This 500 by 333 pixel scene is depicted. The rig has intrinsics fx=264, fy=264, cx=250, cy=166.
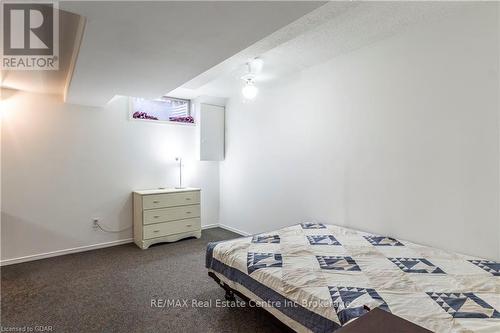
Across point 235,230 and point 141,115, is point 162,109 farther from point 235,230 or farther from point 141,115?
point 235,230

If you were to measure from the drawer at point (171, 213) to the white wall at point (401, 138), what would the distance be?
1327 millimetres

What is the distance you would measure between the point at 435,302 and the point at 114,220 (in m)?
4.06

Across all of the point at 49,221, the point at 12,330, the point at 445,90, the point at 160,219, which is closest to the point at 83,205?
the point at 49,221

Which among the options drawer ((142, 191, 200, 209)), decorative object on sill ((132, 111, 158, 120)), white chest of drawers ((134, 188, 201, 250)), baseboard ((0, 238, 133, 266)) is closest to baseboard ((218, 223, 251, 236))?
white chest of drawers ((134, 188, 201, 250))

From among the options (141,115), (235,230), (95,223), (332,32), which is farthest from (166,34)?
(235,230)

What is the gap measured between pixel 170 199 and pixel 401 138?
323 cm

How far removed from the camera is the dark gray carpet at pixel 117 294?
2102mm

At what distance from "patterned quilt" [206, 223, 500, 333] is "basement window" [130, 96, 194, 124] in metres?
2.82

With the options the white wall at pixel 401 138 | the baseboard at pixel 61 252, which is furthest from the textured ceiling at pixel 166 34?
the baseboard at pixel 61 252

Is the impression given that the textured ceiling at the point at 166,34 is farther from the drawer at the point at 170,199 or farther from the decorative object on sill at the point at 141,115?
the drawer at the point at 170,199

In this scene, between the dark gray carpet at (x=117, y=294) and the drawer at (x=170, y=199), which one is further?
the drawer at (x=170, y=199)

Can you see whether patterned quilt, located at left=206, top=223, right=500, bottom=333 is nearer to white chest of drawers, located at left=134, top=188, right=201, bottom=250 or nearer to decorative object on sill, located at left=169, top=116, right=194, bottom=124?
white chest of drawers, located at left=134, top=188, right=201, bottom=250

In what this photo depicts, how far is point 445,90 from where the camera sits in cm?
224

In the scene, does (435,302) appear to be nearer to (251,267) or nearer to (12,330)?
(251,267)
